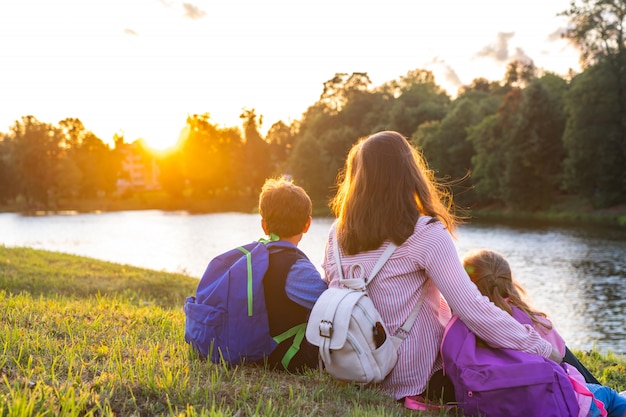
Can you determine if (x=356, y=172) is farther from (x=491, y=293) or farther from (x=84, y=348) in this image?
(x=84, y=348)

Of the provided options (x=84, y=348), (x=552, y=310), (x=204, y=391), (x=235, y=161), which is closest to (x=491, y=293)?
(x=204, y=391)

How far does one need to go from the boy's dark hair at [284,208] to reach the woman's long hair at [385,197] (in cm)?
35

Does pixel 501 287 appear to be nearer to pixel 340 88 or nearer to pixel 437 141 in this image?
pixel 437 141

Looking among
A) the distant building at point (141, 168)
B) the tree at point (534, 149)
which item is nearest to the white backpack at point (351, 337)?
the tree at point (534, 149)

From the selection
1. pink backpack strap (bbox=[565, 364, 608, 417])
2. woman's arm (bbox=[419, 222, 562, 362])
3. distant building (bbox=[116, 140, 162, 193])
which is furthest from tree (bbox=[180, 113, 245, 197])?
pink backpack strap (bbox=[565, 364, 608, 417])

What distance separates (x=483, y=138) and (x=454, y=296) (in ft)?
147

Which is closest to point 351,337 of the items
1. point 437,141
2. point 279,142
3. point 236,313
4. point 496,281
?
point 236,313

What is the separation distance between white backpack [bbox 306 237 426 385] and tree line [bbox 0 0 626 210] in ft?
20.0

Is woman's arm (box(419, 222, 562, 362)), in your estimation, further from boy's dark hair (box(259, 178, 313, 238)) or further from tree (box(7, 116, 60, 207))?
tree (box(7, 116, 60, 207))

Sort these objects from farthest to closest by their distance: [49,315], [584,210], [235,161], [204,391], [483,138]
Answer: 1. [235,161]
2. [483,138]
3. [584,210]
4. [49,315]
5. [204,391]

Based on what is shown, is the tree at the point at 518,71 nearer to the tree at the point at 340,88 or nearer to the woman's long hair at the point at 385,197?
the tree at the point at 340,88

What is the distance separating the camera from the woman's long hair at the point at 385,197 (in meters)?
2.90

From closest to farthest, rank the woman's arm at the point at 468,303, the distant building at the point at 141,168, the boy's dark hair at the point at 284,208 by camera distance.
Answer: the woman's arm at the point at 468,303, the boy's dark hair at the point at 284,208, the distant building at the point at 141,168

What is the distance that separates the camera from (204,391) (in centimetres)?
265
